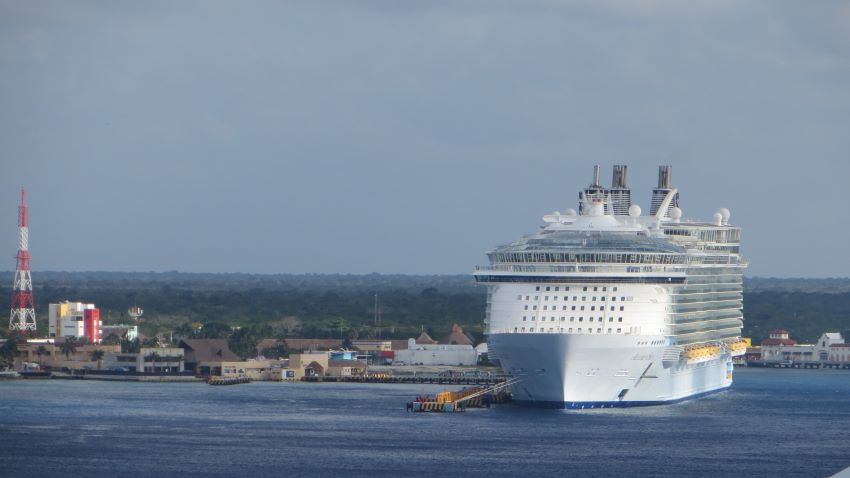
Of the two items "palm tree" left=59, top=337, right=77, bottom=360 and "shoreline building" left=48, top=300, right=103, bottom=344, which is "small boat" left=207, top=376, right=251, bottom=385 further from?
"shoreline building" left=48, top=300, right=103, bottom=344

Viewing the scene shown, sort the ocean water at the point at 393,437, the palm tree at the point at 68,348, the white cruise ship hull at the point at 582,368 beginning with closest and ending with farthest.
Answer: the ocean water at the point at 393,437
the white cruise ship hull at the point at 582,368
the palm tree at the point at 68,348

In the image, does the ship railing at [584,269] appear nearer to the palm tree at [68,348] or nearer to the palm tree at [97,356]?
the palm tree at [97,356]

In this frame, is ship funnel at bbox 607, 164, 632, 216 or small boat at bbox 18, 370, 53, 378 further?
small boat at bbox 18, 370, 53, 378

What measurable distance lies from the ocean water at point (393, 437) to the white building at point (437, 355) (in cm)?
2439

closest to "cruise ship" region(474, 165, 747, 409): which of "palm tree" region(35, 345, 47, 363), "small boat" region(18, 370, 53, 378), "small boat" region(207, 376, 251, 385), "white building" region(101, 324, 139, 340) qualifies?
"small boat" region(207, 376, 251, 385)

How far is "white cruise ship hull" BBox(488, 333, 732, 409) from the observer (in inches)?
2325

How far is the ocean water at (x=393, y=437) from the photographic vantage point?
1873 inches

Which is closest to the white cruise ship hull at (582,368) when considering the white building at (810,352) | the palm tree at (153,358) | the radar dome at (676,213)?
the radar dome at (676,213)

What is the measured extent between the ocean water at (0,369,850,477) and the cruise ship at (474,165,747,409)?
39.1 inches

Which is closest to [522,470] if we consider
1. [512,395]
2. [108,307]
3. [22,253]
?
[512,395]

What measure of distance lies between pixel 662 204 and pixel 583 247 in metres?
14.8

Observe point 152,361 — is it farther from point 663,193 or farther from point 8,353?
point 663,193

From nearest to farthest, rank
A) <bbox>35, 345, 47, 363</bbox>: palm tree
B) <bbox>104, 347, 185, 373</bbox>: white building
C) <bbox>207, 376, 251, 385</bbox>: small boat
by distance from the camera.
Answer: <bbox>207, 376, 251, 385</bbox>: small boat < <bbox>104, 347, 185, 373</bbox>: white building < <bbox>35, 345, 47, 363</bbox>: palm tree

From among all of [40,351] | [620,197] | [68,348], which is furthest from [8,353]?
[620,197]
